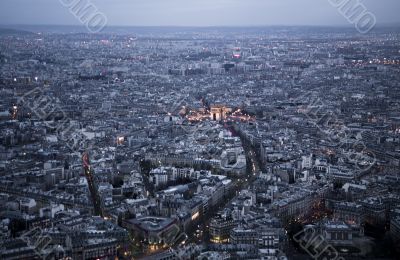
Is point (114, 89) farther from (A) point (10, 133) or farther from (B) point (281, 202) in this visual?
(B) point (281, 202)

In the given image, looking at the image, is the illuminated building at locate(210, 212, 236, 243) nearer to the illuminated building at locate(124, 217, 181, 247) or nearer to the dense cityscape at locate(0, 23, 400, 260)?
the dense cityscape at locate(0, 23, 400, 260)

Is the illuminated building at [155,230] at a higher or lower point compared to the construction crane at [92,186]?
higher

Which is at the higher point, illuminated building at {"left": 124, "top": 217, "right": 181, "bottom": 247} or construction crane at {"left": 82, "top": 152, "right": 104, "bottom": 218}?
illuminated building at {"left": 124, "top": 217, "right": 181, "bottom": 247}

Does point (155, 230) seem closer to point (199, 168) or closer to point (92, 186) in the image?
point (92, 186)

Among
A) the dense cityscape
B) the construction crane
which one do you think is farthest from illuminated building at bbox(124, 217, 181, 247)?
the construction crane

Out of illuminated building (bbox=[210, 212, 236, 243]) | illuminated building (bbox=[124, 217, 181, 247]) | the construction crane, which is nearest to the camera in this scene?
illuminated building (bbox=[124, 217, 181, 247])

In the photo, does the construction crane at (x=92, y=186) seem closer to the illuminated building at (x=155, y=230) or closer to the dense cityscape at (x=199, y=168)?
the dense cityscape at (x=199, y=168)


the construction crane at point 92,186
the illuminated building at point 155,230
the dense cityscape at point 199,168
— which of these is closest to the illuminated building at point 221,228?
the dense cityscape at point 199,168
